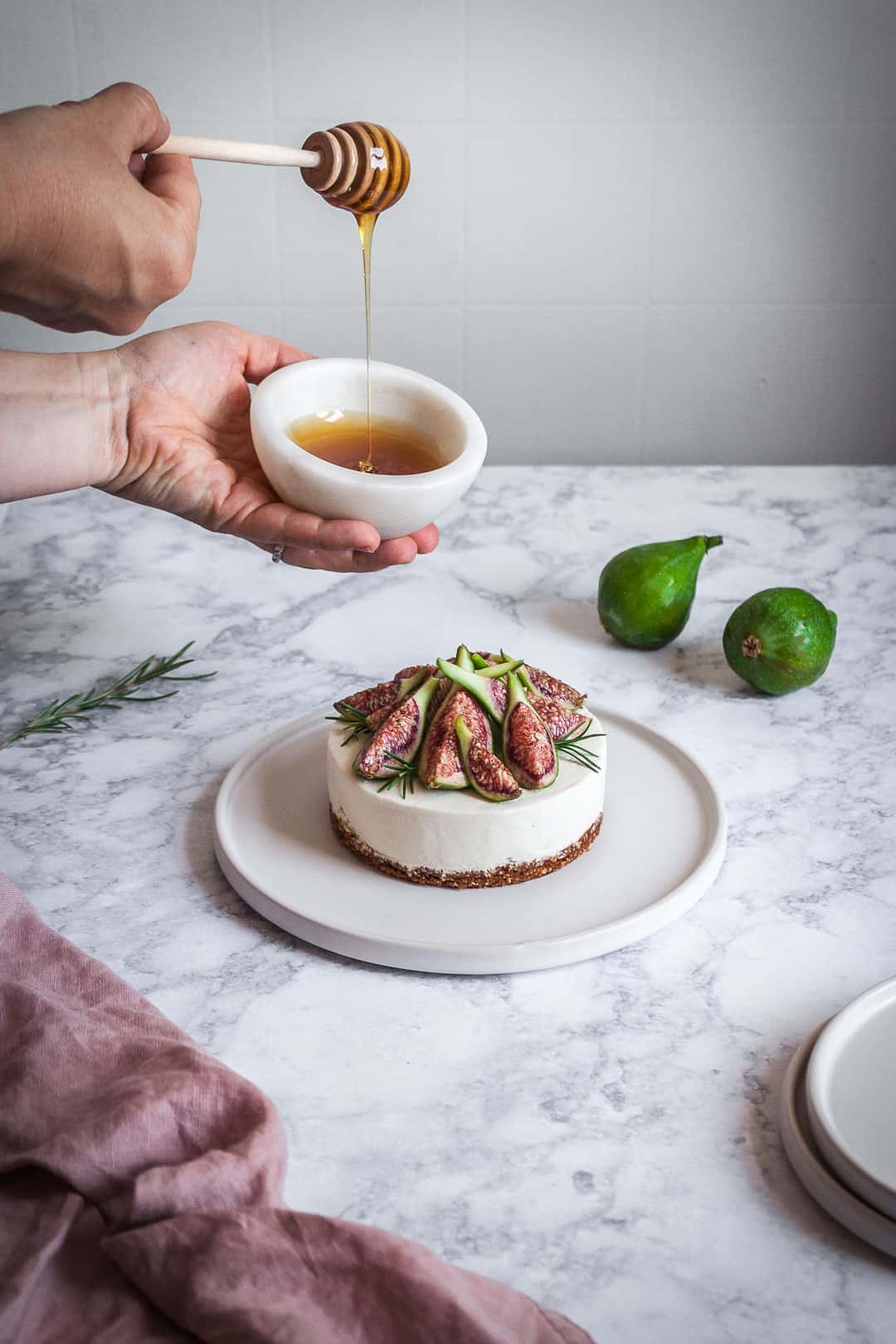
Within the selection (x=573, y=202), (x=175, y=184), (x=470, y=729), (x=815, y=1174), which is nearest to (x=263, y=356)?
(x=175, y=184)

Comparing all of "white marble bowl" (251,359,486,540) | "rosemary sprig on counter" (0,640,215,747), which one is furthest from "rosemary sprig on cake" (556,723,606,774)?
"rosemary sprig on counter" (0,640,215,747)

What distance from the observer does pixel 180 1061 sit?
78cm

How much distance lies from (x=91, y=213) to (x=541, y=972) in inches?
28.7

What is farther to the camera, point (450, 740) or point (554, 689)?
point (554, 689)

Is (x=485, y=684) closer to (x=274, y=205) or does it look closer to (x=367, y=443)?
(x=367, y=443)

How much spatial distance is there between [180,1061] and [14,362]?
82 cm

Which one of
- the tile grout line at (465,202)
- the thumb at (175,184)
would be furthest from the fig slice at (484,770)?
the tile grout line at (465,202)

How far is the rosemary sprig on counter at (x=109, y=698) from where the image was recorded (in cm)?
130

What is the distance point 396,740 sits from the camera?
1055 mm

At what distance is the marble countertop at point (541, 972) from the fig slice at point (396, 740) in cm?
16

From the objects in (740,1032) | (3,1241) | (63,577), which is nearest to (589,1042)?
(740,1032)

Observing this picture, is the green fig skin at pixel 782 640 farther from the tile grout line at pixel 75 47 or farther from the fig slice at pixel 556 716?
the tile grout line at pixel 75 47

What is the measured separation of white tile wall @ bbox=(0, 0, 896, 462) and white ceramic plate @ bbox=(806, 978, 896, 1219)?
1.55 meters

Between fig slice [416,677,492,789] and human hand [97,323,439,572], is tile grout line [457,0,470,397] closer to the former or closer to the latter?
Result: human hand [97,323,439,572]
